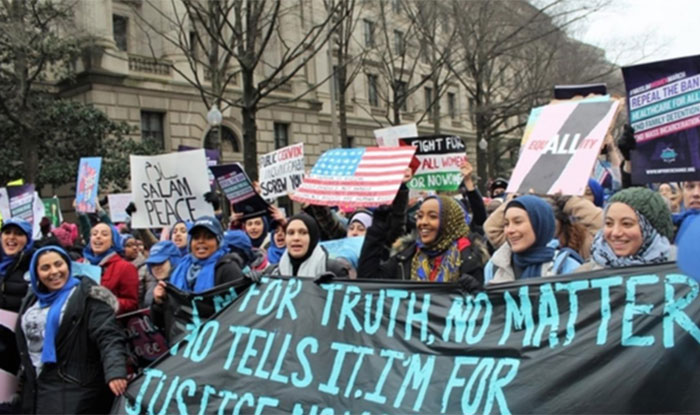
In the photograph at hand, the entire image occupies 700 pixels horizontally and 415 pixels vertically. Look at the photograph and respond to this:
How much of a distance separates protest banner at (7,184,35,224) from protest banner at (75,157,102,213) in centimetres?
113

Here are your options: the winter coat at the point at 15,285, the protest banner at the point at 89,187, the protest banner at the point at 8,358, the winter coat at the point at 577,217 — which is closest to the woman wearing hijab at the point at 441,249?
the winter coat at the point at 577,217

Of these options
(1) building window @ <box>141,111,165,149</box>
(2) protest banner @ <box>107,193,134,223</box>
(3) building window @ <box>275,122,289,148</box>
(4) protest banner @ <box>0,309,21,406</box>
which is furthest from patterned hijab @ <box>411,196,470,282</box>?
(3) building window @ <box>275,122,289,148</box>

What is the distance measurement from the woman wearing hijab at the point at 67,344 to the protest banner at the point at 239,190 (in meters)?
2.32

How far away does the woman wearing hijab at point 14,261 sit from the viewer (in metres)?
4.71

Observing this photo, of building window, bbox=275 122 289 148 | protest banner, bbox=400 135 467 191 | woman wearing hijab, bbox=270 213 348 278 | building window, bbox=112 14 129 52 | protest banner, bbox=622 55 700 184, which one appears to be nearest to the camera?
protest banner, bbox=622 55 700 184

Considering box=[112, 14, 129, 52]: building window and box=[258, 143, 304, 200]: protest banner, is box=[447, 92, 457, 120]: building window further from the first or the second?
box=[258, 143, 304, 200]: protest banner

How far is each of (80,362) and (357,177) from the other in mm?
2589

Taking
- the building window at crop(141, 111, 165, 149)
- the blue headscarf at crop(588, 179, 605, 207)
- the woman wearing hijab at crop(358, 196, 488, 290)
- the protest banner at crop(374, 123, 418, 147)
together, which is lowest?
the woman wearing hijab at crop(358, 196, 488, 290)

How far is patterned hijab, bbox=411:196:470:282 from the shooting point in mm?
3924

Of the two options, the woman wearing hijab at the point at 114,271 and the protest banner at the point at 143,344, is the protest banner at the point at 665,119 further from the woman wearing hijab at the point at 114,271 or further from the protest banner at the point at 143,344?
the woman wearing hijab at the point at 114,271

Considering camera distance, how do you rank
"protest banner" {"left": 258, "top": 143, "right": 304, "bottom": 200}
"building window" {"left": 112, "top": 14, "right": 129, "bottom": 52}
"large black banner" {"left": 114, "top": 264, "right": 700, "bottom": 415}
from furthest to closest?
"building window" {"left": 112, "top": 14, "right": 129, "bottom": 52}, "protest banner" {"left": 258, "top": 143, "right": 304, "bottom": 200}, "large black banner" {"left": 114, "top": 264, "right": 700, "bottom": 415}

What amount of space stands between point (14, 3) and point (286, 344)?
594 inches

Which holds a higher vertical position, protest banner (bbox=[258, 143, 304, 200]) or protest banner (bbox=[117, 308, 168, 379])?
protest banner (bbox=[258, 143, 304, 200])

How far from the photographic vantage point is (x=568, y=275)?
9.44ft
